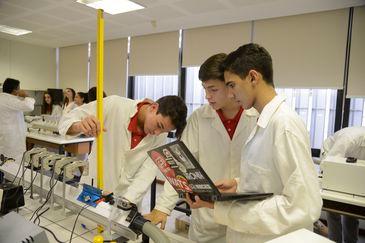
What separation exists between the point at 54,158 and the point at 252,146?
38.2 inches

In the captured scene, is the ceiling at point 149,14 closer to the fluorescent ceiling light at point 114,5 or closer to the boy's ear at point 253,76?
the fluorescent ceiling light at point 114,5

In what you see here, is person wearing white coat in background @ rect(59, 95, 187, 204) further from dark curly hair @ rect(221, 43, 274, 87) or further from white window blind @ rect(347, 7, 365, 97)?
white window blind @ rect(347, 7, 365, 97)

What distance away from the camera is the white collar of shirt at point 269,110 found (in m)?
0.82

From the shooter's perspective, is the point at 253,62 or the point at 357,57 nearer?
the point at 253,62

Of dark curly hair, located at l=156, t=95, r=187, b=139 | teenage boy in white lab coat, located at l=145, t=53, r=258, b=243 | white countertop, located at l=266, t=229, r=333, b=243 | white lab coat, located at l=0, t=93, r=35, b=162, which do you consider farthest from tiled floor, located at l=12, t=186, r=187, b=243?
white lab coat, located at l=0, t=93, r=35, b=162

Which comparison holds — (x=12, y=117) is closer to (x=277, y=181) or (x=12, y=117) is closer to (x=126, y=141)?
(x=126, y=141)

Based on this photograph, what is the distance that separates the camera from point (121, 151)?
5.03 ft

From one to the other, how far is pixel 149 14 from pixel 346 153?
9.00 feet

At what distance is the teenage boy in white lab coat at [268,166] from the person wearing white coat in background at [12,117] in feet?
10.8

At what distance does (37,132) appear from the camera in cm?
414

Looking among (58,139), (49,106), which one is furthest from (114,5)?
(49,106)

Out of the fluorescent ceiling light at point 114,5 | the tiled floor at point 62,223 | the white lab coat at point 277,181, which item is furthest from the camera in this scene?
the fluorescent ceiling light at point 114,5

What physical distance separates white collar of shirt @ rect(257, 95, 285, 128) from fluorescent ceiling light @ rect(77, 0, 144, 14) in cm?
255

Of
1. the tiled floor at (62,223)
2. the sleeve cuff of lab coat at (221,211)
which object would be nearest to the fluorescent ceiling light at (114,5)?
the tiled floor at (62,223)
